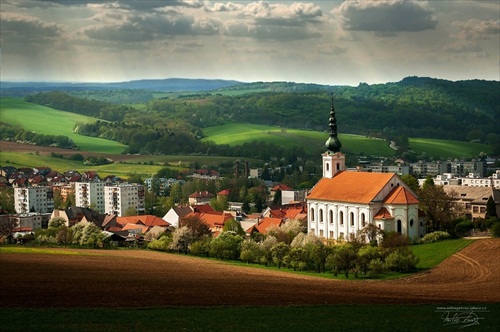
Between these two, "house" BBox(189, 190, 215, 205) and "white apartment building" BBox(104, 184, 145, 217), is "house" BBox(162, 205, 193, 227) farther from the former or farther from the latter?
"house" BBox(189, 190, 215, 205)

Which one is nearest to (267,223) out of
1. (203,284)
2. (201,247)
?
(201,247)

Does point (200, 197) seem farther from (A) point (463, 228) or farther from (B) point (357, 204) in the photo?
(A) point (463, 228)

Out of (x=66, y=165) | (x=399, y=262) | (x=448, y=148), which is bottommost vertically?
(x=399, y=262)

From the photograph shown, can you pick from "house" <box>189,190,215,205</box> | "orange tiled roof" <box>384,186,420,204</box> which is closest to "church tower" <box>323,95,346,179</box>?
"orange tiled roof" <box>384,186,420,204</box>

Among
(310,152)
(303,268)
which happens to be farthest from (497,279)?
(310,152)

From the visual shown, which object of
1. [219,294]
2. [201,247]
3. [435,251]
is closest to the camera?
[219,294]
